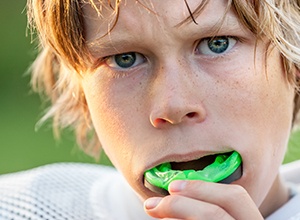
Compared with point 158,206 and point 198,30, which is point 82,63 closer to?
point 198,30

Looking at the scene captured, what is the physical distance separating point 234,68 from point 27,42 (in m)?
3.73

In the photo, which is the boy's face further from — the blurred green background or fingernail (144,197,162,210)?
the blurred green background

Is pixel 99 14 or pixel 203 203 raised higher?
pixel 99 14

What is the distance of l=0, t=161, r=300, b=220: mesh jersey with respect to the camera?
5.22ft

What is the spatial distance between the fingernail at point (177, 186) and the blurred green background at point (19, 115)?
1.65 m

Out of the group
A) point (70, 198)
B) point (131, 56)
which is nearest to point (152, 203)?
point (131, 56)

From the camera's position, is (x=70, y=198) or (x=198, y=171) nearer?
(x=198, y=171)

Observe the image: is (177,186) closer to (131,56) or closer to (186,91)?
(186,91)

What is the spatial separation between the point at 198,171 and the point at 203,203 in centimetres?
10

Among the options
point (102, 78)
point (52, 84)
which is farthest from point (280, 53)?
point (52, 84)

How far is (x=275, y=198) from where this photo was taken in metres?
1.67

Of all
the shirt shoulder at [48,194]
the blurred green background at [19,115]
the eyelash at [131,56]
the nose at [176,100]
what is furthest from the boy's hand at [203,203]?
the blurred green background at [19,115]

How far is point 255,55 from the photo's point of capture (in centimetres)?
145

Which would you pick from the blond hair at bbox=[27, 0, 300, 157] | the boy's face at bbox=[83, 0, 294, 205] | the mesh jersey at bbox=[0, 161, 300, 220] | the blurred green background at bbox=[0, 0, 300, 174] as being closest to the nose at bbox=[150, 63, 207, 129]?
the boy's face at bbox=[83, 0, 294, 205]
